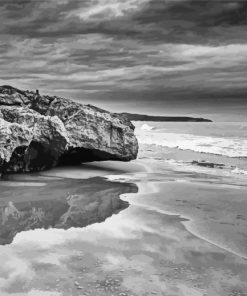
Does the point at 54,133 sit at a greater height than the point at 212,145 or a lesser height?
greater

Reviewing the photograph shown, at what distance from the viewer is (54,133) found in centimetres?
896

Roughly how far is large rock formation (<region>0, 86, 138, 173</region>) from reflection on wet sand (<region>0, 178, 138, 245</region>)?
1.04 m

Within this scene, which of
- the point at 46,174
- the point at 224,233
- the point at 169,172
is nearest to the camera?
the point at 224,233

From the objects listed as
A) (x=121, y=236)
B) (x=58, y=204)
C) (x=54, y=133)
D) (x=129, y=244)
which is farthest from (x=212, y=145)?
(x=129, y=244)

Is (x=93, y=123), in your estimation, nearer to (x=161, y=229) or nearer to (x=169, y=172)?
(x=169, y=172)

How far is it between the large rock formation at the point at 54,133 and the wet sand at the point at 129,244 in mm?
1277

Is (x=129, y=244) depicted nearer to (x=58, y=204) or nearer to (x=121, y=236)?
(x=121, y=236)

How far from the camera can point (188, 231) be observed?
4922 millimetres

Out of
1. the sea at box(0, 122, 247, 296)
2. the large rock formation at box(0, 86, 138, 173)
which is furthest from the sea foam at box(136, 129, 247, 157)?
the sea at box(0, 122, 247, 296)

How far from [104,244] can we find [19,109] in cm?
561

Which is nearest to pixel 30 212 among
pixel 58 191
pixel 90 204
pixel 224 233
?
pixel 90 204

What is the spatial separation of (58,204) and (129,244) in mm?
2094

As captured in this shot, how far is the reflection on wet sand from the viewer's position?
5.14 meters

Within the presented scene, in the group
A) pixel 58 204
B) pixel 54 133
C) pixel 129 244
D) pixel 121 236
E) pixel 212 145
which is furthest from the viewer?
pixel 212 145
